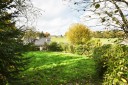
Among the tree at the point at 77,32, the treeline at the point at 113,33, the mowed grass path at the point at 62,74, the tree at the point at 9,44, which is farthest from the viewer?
the tree at the point at 77,32

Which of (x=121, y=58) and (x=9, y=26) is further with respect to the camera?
(x=9, y=26)

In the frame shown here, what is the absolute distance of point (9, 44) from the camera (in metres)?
12.3

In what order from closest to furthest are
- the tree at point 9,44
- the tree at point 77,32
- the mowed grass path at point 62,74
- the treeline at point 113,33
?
the treeline at point 113,33
the tree at point 9,44
the mowed grass path at point 62,74
the tree at point 77,32

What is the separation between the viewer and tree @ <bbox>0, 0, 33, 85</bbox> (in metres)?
12.4

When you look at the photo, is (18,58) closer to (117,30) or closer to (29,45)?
(29,45)

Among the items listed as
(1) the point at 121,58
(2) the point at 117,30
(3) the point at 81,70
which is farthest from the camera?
(3) the point at 81,70

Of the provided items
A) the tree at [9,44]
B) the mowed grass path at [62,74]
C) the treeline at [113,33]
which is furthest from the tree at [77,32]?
the treeline at [113,33]

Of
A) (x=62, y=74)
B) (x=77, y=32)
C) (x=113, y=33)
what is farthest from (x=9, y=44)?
(x=77, y=32)

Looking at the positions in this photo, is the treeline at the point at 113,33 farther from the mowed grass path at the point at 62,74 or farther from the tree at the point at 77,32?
the tree at the point at 77,32

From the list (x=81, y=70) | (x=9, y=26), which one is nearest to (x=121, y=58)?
(x=9, y=26)

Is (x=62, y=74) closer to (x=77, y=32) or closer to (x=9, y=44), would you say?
(x=9, y=44)

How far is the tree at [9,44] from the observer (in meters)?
12.4

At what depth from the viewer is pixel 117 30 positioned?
8.02m

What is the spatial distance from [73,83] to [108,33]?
11.1m
